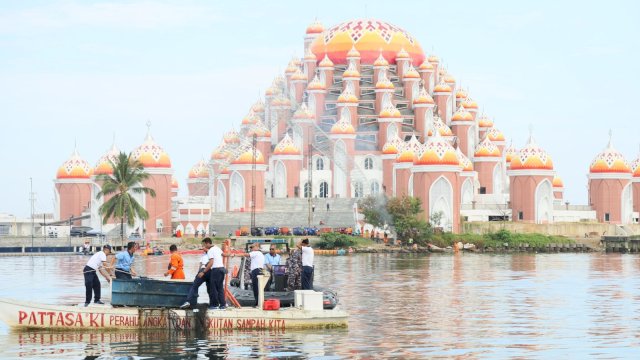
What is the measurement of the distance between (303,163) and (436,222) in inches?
732

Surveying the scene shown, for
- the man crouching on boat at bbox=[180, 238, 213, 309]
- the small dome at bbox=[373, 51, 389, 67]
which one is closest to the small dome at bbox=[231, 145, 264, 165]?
the small dome at bbox=[373, 51, 389, 67]

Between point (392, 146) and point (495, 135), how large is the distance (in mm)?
17677

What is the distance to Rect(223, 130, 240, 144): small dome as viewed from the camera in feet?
420

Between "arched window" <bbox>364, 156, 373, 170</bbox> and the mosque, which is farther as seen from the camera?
"arched window" <bbox>364, 156, 373, 170</bbox>

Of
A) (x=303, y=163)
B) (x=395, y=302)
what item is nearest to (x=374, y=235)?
(x=303, y=163)

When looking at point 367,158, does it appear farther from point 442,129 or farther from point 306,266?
point 306,266

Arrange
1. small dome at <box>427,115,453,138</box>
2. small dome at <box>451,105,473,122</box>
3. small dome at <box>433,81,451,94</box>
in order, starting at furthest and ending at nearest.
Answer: small dome at <box>433,81,451,94</box> < small dome at <box>451,105,473,122</box> < small dome at <box>427,115,453,138</box>

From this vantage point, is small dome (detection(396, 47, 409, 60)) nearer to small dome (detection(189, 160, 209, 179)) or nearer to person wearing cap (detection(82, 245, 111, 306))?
small dome (detection(189, 160, 209, 179))

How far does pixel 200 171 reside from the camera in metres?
131

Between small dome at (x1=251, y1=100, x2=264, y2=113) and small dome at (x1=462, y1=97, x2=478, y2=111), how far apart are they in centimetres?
2002

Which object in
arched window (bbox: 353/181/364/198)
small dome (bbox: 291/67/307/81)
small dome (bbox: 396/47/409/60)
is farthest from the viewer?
small dome (bbox: 396/47/409/60)

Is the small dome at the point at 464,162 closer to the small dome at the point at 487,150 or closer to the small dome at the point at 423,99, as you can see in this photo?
the small dome at the point at 487,150

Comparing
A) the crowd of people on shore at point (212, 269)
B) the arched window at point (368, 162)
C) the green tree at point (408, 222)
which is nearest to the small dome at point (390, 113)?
the arched window at point (368, 162)

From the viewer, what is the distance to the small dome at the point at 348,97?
116500 millimetres
